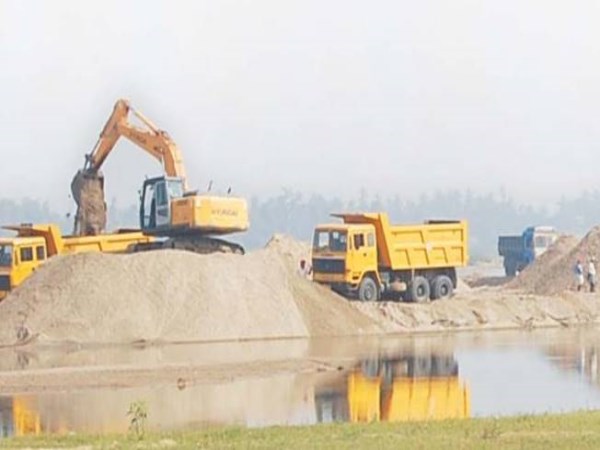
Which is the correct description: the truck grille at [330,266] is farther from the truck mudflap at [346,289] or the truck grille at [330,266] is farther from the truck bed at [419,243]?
the truck bed at [419,243]

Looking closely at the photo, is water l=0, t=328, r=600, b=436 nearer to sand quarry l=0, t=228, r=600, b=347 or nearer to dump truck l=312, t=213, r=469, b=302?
sand quarry l=0, t=228, r=600, b=347

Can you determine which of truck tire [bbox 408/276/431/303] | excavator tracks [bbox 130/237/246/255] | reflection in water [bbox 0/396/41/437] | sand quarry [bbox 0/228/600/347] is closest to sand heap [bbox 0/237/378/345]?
sand quarry [bbox 0/228/600/347]

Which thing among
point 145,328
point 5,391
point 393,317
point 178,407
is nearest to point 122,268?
point 145,328

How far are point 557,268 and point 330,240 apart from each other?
1971cm

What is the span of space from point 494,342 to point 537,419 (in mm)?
23617

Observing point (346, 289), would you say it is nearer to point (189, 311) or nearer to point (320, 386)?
point (189, 311)

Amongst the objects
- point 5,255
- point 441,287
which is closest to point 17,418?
point 5,255

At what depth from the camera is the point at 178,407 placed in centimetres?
2688

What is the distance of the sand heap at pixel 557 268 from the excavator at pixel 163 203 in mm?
18250

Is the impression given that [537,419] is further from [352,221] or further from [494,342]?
[352,221]

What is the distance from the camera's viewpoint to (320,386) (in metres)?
30.6

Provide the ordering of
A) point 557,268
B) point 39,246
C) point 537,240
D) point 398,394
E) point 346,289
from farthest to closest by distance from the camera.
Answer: point 537,240, point 557,268, point 346,289, point 39,246, point 398,394

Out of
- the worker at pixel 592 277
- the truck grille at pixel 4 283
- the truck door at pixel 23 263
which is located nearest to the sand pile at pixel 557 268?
the worker at pixel 592 277

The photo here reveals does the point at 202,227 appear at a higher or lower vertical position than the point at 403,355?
higher
